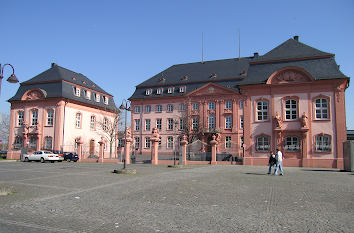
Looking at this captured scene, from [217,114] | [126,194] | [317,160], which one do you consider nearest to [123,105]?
[126,194]

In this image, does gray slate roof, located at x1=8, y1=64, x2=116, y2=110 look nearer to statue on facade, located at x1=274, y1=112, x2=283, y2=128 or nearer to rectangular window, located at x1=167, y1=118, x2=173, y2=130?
rectangular window, located at x1=167, y1=118, x2=173, y2=130

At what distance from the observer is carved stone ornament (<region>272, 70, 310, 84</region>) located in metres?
27.9

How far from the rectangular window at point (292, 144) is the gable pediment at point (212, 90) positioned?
815 inches

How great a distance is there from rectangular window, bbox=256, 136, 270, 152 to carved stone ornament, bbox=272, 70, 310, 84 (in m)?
5.48

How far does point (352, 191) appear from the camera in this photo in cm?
1146

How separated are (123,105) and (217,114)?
30.8 m

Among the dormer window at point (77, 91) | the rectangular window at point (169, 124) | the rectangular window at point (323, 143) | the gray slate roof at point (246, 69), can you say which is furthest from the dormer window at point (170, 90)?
the rectangular window at point (323, 143)

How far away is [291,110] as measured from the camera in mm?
28297

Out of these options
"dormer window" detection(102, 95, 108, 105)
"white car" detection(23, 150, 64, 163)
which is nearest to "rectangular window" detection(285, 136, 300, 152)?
"white car" detection(23, 150, 64, 163)

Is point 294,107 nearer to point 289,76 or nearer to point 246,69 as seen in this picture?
point 289,76

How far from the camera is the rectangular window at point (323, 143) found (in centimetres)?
2677

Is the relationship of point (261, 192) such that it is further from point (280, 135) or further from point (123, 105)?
point (280, 135)

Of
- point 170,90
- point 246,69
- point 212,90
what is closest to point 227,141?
point 212,90

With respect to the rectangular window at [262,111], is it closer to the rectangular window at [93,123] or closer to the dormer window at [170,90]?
the dormer window at [170,90]
